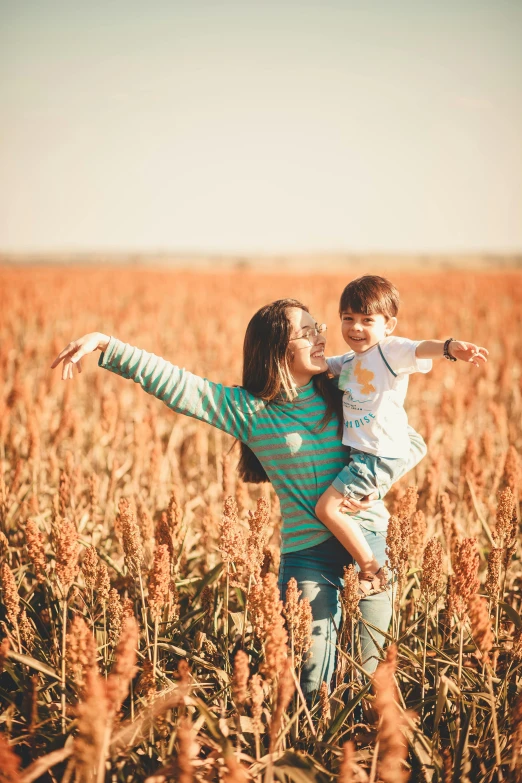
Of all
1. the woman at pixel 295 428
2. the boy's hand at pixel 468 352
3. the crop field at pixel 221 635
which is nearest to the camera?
the crop field at pixel 221 635

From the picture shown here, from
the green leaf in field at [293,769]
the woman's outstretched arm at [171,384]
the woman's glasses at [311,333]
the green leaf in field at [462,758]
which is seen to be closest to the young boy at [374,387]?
the woman's glasses at [311,333]

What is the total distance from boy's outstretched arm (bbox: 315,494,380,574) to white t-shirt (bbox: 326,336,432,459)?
8.0 inches

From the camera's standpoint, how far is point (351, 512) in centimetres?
200

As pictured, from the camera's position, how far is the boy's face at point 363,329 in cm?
205

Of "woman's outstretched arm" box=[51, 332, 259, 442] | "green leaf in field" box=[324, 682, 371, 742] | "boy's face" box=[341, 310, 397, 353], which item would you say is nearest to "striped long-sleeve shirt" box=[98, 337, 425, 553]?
"woman's outstretched arm" box=[51, 332, 259, 442]

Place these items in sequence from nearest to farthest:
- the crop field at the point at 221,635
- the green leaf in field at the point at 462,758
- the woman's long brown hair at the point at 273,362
A: the crop field at the point at 221,635
the green leaf in field at the point at 462,758
the woman's long brown hair at the point at 273,362

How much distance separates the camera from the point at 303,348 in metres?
2.12

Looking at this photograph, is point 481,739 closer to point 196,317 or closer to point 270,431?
A: point 270,431

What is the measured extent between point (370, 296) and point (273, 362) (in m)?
0.41

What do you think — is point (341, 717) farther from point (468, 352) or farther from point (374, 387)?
point (468, 352)

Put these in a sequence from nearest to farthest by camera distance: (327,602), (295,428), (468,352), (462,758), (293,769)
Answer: (293,769)
(462,758)
(468,352)
(327,602)
(295,428)

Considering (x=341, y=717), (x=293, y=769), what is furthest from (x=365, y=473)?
(x=293, y=769)

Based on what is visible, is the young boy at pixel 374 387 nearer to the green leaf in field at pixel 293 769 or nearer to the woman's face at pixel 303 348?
the woman's face at pixel 303 348

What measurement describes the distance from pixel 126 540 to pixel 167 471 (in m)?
1.65
